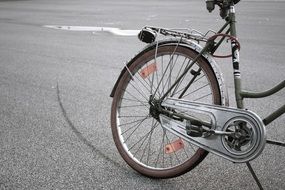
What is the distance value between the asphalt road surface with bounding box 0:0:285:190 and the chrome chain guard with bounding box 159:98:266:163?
0.45 meters

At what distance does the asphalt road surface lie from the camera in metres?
3.31

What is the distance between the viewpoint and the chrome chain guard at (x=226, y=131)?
2682 mm

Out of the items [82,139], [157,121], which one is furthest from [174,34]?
[82,139]

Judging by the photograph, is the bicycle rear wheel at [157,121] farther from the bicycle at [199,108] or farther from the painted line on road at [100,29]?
the painted line on road at [100,29]

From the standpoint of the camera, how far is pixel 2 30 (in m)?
11.0

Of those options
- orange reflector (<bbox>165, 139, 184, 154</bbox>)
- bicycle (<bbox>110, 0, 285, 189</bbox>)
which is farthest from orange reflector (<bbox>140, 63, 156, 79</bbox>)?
orange reflector (<bbox>165, 139, 184, 154</bbox>)

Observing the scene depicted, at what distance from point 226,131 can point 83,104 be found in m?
2.62

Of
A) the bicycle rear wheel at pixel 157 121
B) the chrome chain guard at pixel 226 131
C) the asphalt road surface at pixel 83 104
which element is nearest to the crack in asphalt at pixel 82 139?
Result: the asphalt road surface at pixel 83 104

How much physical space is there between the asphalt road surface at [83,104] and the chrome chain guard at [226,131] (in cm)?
45

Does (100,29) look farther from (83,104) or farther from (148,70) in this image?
(148,70)

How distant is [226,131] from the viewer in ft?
9.24

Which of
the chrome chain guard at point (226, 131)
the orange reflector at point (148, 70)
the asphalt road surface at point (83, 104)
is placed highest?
the orange reflector at point (148, 70)

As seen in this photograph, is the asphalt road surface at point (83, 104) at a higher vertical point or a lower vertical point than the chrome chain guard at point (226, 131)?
lower

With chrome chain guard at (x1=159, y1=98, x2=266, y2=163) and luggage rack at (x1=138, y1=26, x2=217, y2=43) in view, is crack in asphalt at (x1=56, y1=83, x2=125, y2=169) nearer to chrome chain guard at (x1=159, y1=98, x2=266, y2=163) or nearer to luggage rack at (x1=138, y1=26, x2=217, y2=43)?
chrome chain guard at (x1=159, y1=98, x2=266, y2=163)
